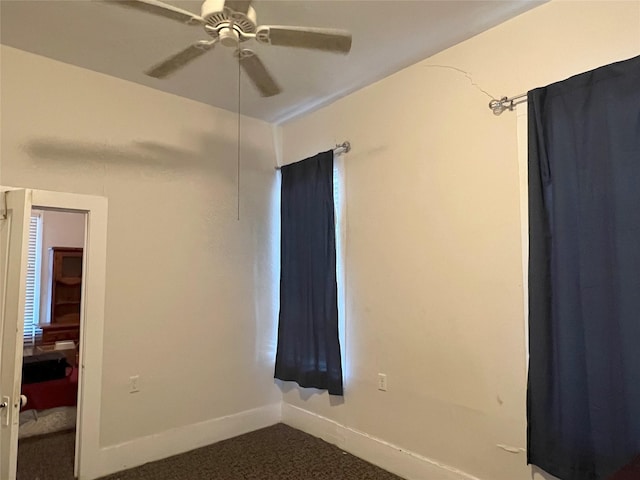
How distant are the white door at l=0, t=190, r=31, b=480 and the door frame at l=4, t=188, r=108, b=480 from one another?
428mm

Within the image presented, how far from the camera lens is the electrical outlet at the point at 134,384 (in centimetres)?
322

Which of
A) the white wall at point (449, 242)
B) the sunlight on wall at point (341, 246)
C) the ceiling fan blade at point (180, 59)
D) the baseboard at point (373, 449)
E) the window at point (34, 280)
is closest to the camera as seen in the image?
the ceiling fan blade at point (180, 59)

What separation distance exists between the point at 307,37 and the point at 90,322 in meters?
2.47

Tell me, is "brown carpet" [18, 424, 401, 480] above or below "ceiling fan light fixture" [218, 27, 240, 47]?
below

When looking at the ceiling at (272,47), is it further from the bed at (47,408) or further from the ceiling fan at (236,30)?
the bed at (47,408)

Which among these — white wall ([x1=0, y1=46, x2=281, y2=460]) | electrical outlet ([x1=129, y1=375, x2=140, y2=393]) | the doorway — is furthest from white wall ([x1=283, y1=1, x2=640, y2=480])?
the doorway

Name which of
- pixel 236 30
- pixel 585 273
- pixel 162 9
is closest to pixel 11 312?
pixel 162 9

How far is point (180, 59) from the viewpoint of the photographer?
6.61ft

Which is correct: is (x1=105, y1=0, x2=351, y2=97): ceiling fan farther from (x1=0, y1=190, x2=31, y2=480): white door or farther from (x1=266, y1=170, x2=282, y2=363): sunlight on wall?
(x1=266, y1=170, x2=282, y2=363): sunlight on wall

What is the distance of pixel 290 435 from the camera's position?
371 cm

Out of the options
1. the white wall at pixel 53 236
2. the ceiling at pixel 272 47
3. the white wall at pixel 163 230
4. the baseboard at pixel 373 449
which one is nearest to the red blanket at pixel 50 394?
the white wall at pixel 163 230

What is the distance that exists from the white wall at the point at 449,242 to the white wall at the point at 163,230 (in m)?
0.97

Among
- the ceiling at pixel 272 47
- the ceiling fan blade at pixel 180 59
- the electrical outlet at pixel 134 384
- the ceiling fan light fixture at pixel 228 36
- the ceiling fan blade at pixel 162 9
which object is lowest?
the electrical outlet at pixel 134 384

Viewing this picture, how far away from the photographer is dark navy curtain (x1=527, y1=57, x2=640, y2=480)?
1921mm
